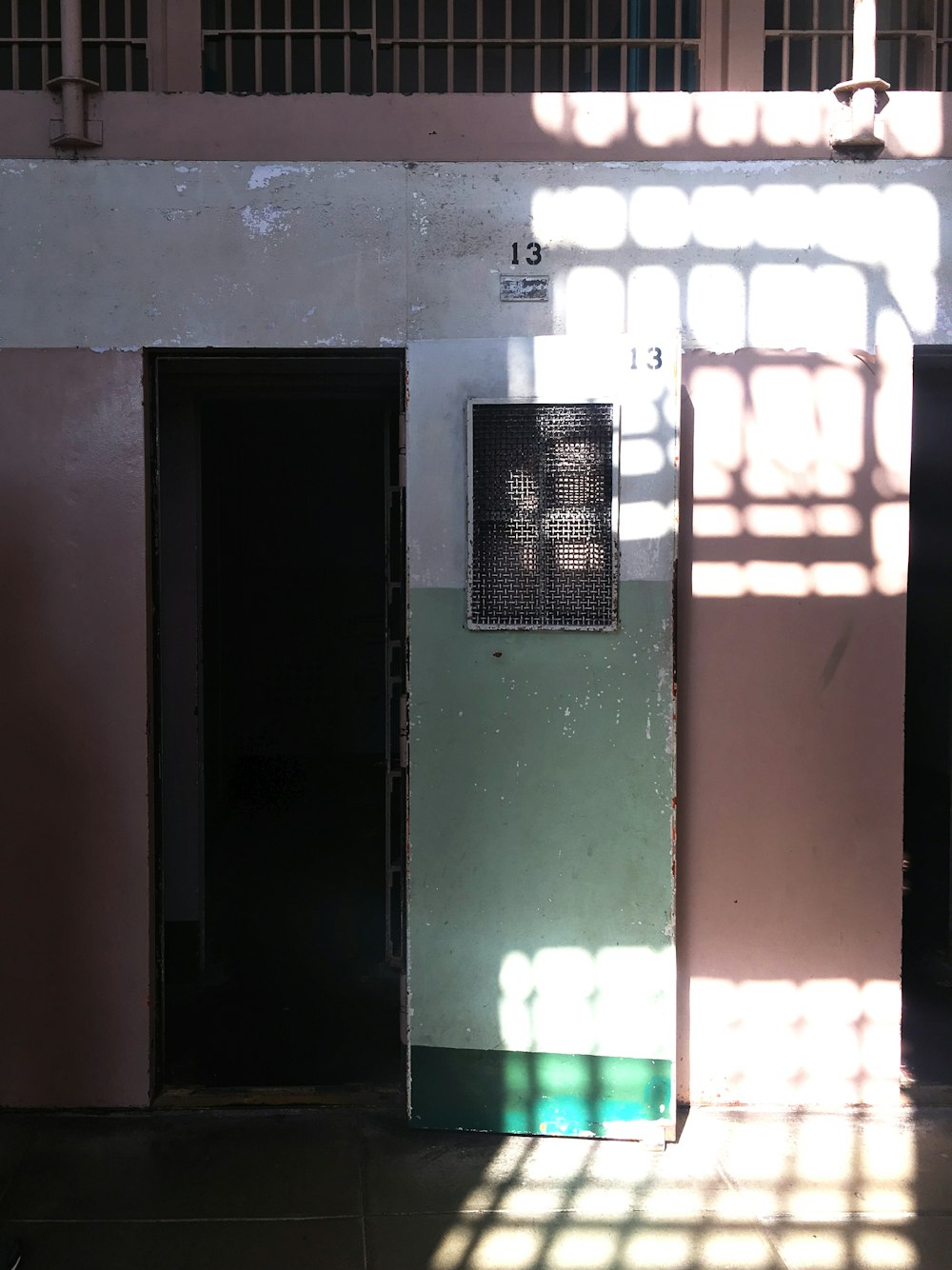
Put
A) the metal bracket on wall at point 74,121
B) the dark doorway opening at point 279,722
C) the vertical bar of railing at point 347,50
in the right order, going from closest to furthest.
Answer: the metal bracket on wall at point 74,121 → the vertical bar of railing at point 347,50 → the dark doorway opening at point 279,722

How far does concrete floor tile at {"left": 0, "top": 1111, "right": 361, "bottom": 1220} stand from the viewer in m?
3.50

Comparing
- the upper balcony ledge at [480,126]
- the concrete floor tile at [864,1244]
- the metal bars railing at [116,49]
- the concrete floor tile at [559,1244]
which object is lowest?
the concrete floor tile at [864,1244]

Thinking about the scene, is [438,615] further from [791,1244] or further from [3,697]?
[791,1244]

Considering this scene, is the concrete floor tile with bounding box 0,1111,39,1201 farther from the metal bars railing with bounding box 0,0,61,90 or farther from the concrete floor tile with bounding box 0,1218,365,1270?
the metal bars railing with bounding box 0,0,61,90

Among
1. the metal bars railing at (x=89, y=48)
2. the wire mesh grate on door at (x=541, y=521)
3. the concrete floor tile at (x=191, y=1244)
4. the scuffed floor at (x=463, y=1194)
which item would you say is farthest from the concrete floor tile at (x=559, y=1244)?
the metal bars railing at (x=89, y=48)

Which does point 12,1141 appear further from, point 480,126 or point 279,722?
point 279,722

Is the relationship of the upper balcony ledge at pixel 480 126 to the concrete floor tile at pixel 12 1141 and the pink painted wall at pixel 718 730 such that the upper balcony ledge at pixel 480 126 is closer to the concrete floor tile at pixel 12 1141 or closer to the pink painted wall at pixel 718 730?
the pink painted wall at pixel 718 730

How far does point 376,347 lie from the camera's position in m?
4.00

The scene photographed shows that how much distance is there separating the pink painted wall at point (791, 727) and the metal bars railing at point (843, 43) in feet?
4.12

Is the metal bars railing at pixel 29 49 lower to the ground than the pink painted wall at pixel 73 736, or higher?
higher

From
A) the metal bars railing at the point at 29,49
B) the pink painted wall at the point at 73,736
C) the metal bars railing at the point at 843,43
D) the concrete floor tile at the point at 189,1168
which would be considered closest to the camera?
the concrete floor tile at the point at 189,1168

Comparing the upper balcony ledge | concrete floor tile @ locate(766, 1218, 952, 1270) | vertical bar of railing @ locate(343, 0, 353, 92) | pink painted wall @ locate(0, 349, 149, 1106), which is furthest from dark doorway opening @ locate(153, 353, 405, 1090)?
concrete floor tile @ locate(766, 1218, 952, 1270)

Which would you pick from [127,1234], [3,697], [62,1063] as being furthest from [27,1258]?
[3,697]

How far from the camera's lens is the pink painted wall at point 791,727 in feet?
13.4
